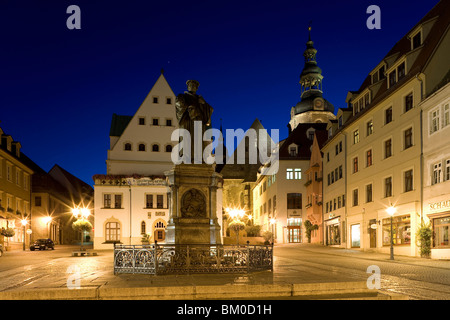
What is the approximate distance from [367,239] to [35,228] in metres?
46.6

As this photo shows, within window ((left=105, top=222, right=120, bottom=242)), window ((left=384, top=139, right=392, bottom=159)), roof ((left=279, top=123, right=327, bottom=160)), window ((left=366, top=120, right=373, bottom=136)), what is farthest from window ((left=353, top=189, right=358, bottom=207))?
window ((left=105, top=222, right=120, bottom=242))

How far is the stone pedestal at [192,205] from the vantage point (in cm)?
1326

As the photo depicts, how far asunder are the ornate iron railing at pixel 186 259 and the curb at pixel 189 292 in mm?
Answer: 2536

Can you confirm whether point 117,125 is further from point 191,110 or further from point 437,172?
point 191,110

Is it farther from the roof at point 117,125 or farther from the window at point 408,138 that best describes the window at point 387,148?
the roof at point 117,125

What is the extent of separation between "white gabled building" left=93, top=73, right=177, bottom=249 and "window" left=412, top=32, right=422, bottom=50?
2617 cm

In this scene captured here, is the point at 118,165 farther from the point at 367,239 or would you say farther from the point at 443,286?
the point at 443,286

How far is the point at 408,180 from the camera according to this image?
28.9m

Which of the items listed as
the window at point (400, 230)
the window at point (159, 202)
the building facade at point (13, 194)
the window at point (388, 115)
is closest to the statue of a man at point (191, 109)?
the window at point (400, 230)

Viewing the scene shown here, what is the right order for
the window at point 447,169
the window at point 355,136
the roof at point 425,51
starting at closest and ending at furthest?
1. the window at point 447,169
2. the roof at point 425,51
3. the window at point 355,136

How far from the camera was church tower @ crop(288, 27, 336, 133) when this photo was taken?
91.9 meters

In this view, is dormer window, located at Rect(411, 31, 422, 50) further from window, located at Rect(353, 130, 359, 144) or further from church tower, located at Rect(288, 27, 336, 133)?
church tower, located at Rect(288, 27, 336, 133)

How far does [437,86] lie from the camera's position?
2620 centimetres

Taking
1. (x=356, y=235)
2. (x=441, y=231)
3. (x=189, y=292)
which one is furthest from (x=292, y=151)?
(x=189, y=292)
